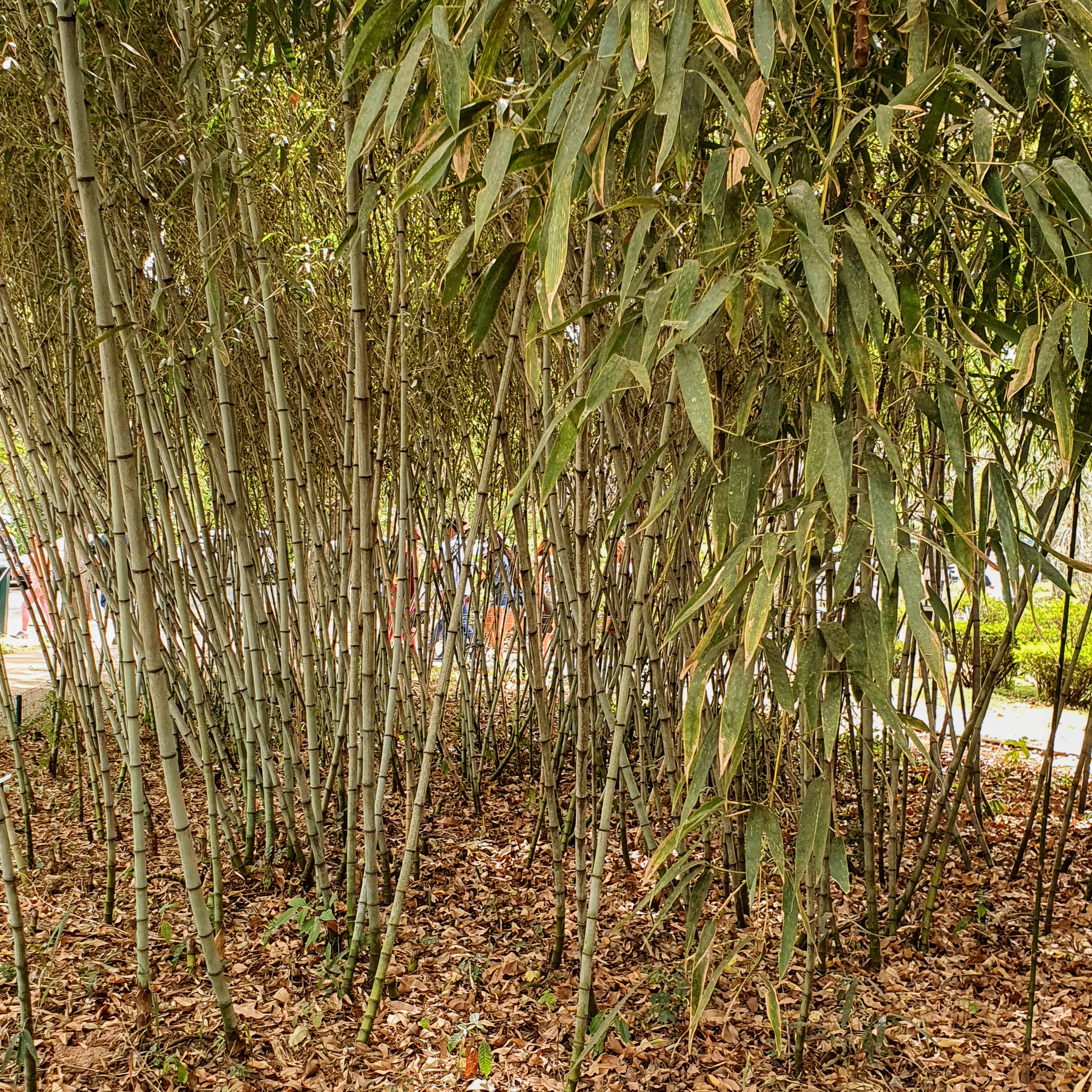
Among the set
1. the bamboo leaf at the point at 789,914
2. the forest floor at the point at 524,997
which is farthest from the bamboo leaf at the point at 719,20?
the forest floor at the point at 524,997

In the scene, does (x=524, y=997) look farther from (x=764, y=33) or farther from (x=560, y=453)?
(x=764, y=33)

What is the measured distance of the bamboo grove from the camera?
3.41 feet

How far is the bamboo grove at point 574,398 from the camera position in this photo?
1.04 metres

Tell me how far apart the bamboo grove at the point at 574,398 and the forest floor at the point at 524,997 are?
8 cm

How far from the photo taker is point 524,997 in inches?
75.8

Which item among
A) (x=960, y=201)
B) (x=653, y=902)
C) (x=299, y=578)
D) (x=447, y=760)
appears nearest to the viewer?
(x=960, y=201)

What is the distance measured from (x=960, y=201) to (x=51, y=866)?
2850 millimetres

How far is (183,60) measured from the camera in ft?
6.07

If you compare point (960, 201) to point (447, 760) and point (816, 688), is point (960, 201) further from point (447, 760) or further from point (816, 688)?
point (447, 760)

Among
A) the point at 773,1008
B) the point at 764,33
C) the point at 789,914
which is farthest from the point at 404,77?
the point at 773,1008

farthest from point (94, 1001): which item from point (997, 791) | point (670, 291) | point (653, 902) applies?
point (997, 791)

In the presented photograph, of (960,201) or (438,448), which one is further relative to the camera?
(438,448)

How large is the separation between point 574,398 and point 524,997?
1305 mm

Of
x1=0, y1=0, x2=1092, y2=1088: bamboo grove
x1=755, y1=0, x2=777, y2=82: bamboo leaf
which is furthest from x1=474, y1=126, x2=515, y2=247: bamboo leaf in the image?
x1=755, y1=0, x2=777, y2=82: bamboo leaf
